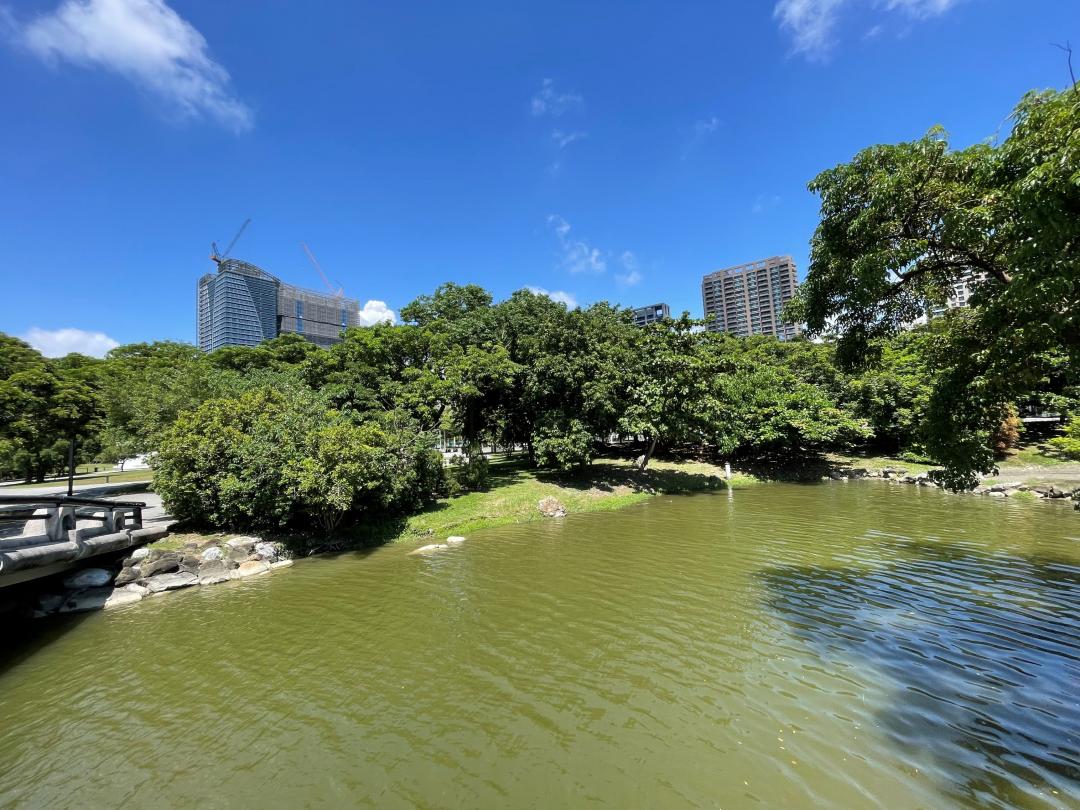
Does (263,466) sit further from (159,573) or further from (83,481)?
(83,481)

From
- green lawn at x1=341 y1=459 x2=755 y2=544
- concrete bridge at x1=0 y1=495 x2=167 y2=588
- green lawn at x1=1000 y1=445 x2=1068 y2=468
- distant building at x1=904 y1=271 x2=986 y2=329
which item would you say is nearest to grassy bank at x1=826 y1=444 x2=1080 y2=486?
green lawn at x1=1000 y1=445 x2=1068 y2=468

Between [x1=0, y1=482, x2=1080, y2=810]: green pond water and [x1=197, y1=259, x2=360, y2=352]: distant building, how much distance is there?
74240 mm

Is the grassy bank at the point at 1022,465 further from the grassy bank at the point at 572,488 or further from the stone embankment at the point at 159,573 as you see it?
the stone embankment at the point at 159,573

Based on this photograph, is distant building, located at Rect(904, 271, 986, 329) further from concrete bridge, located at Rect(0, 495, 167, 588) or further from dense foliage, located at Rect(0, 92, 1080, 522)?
concrete bridge, located at Rect(0, 495, 167, 588)

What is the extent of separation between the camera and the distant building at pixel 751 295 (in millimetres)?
86688

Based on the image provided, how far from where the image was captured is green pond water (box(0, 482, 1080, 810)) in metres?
5.39

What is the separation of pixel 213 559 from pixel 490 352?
1849cm

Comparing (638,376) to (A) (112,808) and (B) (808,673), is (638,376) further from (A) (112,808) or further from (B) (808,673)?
(A) (112,808)

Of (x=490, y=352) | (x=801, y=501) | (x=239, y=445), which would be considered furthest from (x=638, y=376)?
(x=239, y=445)

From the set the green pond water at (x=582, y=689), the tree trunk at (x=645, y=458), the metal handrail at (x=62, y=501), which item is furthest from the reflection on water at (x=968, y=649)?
the tree trunk at (x=645, y=458)

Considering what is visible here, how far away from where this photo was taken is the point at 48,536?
1122 cm

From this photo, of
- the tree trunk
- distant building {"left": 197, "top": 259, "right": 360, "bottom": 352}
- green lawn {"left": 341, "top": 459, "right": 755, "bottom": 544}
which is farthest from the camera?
distant building {"left": 197, "top": 259, "right": 360, "bottom": 352}

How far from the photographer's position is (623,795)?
5137 millimetres

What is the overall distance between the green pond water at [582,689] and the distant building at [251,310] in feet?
244
